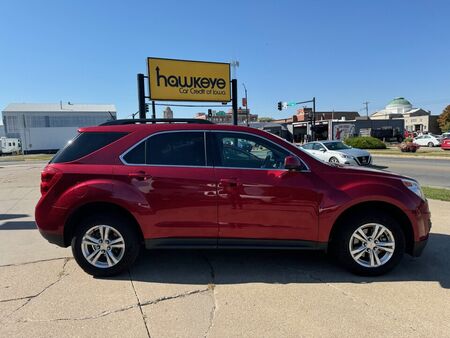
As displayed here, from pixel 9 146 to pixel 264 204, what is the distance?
66445 millimetres

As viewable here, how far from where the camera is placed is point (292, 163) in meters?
3.90

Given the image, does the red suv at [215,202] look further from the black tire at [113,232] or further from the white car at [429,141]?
the white car at [429,141]

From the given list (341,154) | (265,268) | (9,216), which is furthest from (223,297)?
(341,154)

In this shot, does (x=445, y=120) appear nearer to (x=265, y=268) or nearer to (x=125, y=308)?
(x=265, y=268)

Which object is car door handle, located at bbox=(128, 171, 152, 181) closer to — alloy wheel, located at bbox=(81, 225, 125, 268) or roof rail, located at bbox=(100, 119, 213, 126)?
alloy wheel, located at bbox=(81, 225, 125, 268)

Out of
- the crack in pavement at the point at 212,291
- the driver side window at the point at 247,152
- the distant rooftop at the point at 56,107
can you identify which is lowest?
the crack in pavement at the point at 212,291

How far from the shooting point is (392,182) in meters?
4.03

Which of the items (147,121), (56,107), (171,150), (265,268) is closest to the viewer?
(171,150)

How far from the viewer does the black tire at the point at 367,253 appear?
4.00 m

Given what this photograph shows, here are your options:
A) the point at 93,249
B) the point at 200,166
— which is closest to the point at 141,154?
the point at 200,166

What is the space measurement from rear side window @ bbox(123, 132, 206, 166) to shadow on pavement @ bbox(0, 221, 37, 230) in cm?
366

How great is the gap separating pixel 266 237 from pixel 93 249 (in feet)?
6.73

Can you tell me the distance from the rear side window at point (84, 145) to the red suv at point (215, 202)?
0.01 metres

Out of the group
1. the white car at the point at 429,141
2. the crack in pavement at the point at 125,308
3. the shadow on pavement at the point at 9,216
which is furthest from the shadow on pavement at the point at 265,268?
the white car at the point at 429,141
